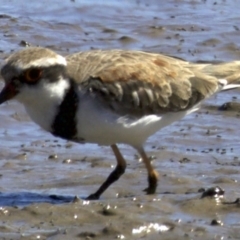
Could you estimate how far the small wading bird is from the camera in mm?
8094

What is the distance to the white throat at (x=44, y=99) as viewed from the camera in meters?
8.06

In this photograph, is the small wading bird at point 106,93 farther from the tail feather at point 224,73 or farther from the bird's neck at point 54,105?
the tail feather at point 224,73

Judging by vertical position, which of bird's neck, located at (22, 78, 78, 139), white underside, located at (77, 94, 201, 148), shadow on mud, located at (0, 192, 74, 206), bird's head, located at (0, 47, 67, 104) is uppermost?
bird's head, located at (0, 47, 67, 104)

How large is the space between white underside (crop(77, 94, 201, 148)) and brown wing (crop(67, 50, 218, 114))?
0.10m

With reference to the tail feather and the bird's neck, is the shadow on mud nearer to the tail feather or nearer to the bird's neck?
the bird's neck

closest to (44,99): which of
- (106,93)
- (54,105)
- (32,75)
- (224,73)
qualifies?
(54,105)

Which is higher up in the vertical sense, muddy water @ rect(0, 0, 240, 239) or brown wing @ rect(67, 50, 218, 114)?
brown wing @ rect(67, 50, 218, 114)

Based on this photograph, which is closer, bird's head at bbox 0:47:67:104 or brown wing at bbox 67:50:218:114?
bird's head at bbox 0:47:67:104

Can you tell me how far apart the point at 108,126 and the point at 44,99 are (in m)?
0.59

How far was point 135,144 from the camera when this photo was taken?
8.70 meters

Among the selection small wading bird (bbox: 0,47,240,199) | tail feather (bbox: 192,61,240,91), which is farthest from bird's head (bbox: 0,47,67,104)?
tail feather (bbox: 192,61,240,91)

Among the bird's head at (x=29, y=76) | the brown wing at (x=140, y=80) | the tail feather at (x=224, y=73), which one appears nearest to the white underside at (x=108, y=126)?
the brown wing at (x=140, y=80)

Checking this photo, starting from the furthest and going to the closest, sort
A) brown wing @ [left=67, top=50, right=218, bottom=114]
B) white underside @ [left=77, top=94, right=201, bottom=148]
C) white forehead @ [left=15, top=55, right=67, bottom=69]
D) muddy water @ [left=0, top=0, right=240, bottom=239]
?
1. brown wing @ [left=67, top=50, right=218, bottom=114]
2. white underside @ [left=77, top=94, right=201, bottom=148]
3. white forehead @ [left=15, top=55, right=67, bottom=69]
4. muddy water @ [left=0, top=0, right=240, bottom=239]

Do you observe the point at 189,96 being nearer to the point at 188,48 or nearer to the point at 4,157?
the point at 4,157
